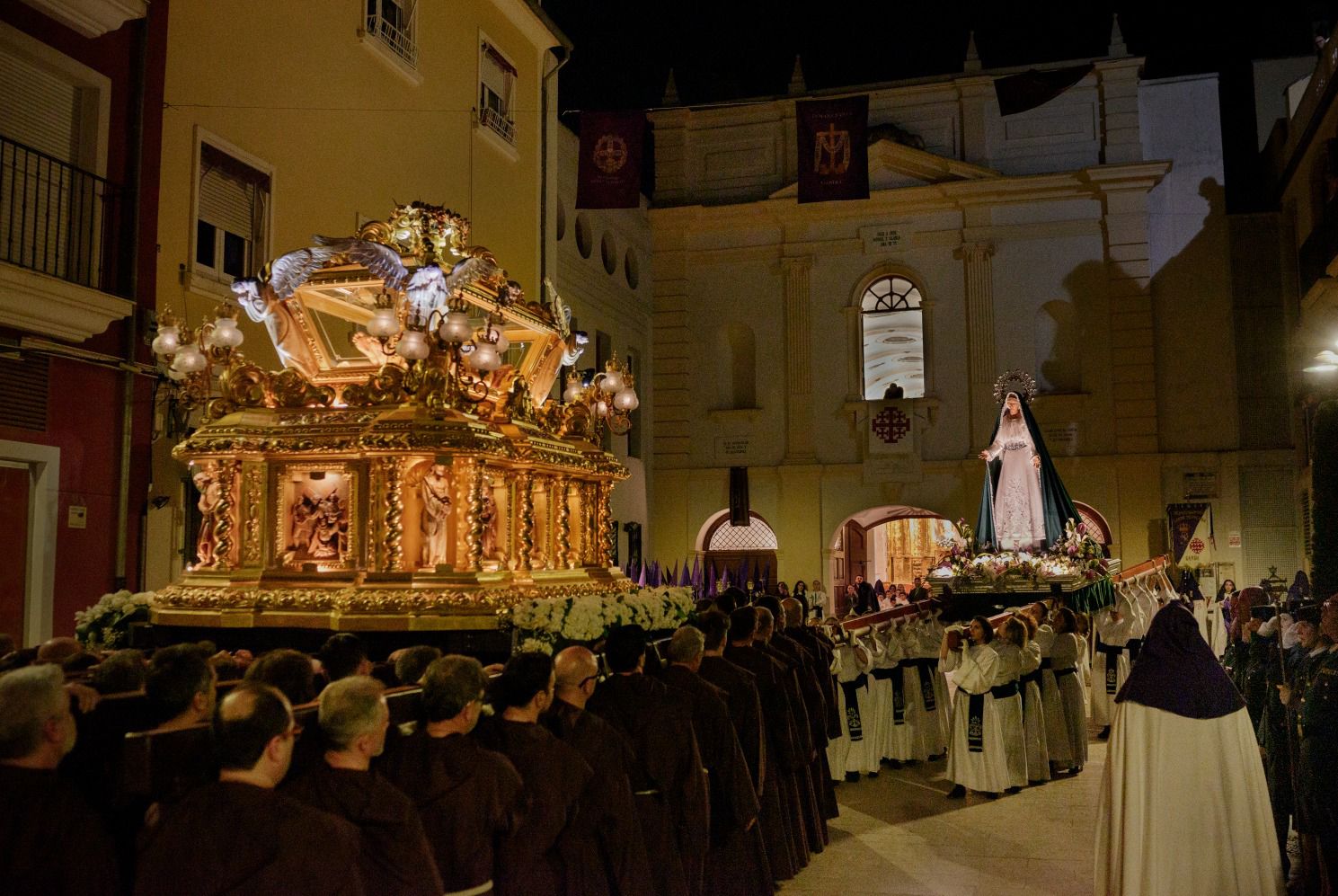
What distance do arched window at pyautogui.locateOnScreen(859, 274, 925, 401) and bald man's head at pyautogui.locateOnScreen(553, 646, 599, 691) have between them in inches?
810

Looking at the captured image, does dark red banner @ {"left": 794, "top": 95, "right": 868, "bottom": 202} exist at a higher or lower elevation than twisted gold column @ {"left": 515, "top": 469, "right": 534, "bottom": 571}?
higher

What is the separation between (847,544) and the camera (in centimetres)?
2655

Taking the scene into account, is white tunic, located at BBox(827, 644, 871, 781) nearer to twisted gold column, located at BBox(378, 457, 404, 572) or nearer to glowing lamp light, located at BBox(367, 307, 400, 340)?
twisted gold column, located at BBox(378, 457, 404, 572)

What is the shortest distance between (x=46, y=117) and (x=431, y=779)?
7.87 m

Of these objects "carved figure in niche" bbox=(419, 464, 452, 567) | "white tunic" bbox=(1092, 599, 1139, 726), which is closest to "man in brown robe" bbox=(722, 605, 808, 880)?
"carved figure in niche" bbox=(419, 464, 452, 567)

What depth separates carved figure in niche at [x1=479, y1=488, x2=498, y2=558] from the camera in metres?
8.80

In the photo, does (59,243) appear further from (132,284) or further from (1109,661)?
(1109,661)

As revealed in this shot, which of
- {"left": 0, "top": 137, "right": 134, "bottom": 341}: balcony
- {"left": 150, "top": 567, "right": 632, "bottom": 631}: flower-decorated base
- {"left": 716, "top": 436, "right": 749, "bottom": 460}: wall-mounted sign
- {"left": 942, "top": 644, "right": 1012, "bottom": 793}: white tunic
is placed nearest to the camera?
{"left": 150, "top": 567, "right": 632, "bottom": 631}: flower-decorated base

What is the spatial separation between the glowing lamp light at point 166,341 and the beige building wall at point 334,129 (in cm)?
191

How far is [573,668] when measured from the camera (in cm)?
520

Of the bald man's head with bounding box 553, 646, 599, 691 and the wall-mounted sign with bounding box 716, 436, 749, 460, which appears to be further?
the wall-mounted sign with bounding box 716, 436, 749, 460

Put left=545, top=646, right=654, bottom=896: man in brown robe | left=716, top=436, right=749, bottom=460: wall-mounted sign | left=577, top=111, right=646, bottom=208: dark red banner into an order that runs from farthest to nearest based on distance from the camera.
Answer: left=716, top=436, right=749, bottom=460: wall-mounted sign < left=577, top=111, right=646, bottom=208: dark red banner < left=545, top=646, right=654, bottom=896: man in brown robe

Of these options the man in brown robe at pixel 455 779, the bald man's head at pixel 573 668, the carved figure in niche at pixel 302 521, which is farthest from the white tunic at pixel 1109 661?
the man in brown robe at pixel 455 779

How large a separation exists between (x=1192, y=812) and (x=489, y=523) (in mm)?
5265
